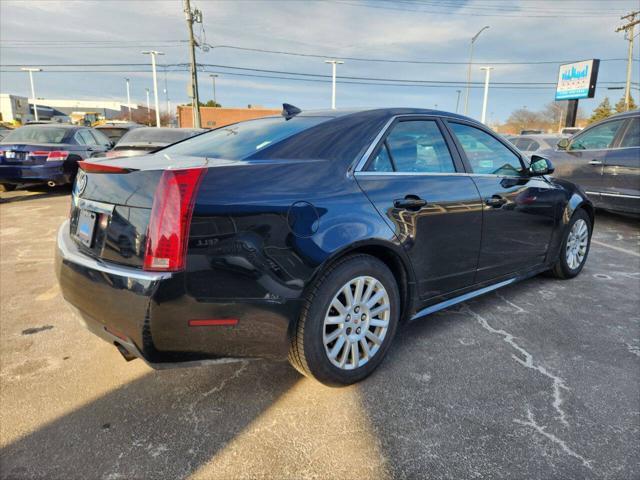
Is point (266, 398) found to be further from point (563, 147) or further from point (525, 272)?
point (563, 147)

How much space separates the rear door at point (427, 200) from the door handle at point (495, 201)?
150mm

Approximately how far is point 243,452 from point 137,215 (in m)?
1.15

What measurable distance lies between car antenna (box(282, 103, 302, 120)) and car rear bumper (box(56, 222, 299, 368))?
59.5 inches

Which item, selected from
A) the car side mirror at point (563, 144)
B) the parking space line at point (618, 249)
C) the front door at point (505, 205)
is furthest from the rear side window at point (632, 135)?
the front door at point (505, 205)

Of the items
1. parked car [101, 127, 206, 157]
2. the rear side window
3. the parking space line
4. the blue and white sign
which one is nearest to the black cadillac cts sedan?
the parking space line

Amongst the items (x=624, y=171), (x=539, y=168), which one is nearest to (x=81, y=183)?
(x=539, y=168)

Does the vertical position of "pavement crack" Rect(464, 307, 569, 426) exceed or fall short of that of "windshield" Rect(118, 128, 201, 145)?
it falls short

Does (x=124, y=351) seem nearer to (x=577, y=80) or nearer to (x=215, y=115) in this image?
(x=577, y=80)

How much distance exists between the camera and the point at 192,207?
1.89 metres

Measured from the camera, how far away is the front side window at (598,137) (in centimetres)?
670

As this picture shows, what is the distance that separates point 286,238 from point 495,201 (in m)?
1.87

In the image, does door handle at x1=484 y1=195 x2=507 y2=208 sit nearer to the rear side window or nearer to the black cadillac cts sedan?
the black cadillac cts sedan

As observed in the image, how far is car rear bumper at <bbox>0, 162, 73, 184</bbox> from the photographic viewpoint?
26.8ft

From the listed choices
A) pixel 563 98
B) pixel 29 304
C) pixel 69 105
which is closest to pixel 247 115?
pixel 563 98
